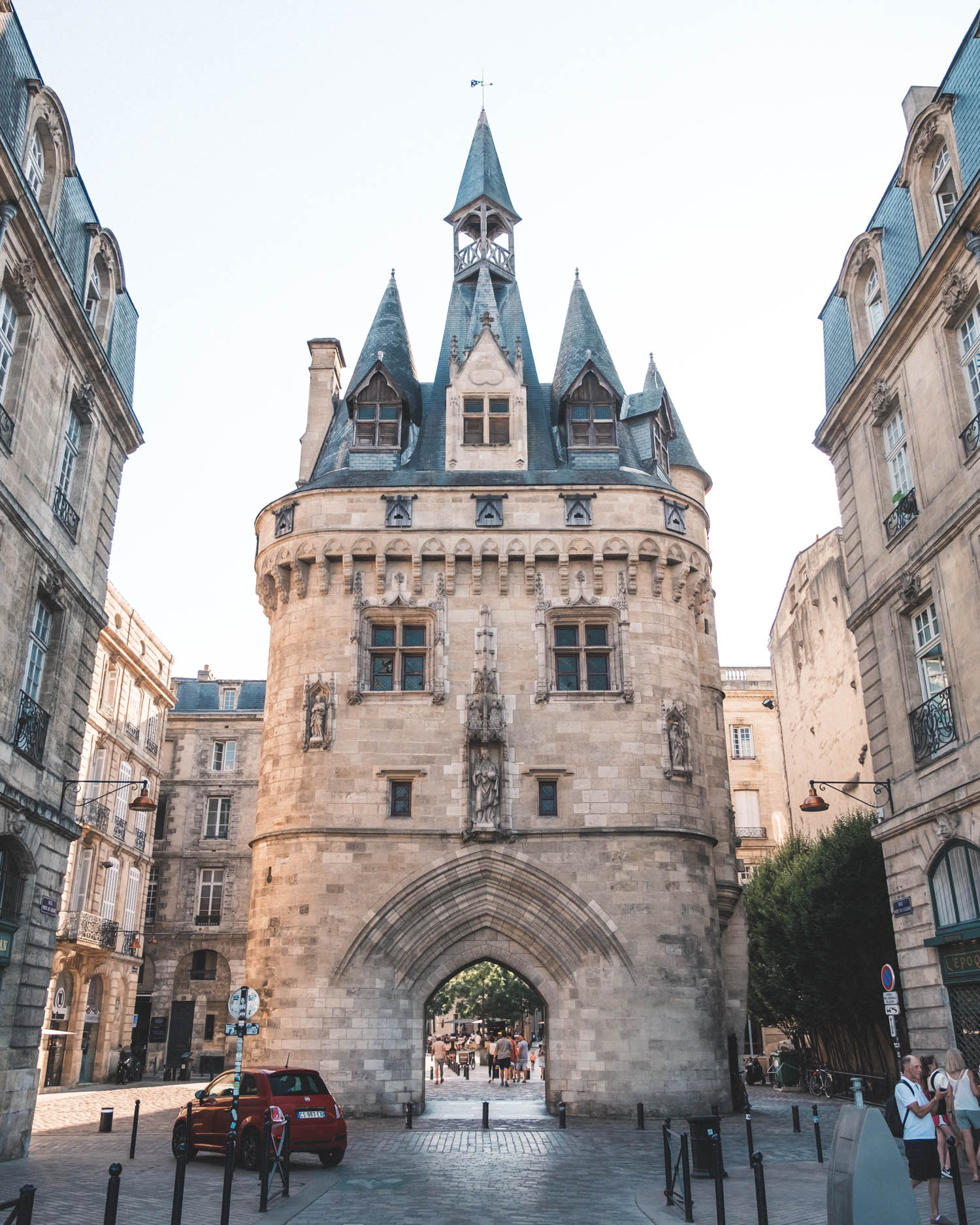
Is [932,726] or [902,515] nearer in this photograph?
[932,726]

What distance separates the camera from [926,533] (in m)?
14.4

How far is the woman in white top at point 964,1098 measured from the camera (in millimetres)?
10258

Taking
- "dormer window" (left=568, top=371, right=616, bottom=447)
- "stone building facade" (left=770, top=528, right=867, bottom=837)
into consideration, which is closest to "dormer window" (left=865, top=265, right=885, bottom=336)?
"dormer window" (left=568, top=371, right=616, bottom=447)

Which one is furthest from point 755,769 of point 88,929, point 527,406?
point 88,929

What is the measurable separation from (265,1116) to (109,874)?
68.0 ft

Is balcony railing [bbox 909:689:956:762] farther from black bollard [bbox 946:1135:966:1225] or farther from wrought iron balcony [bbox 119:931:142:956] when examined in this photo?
wrought iron balcony [bbox 119:931:142:956]

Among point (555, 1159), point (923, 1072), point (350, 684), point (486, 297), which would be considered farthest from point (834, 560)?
point (555, 1159)

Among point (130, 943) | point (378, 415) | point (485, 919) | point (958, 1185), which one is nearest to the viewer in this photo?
point (958, 1185)

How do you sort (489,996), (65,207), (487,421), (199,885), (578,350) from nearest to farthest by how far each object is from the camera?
(65,207) < (487,421) < (578,350) < (199,885) < (489,996)

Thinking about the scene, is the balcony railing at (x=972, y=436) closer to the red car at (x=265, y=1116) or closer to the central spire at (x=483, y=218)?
the red car at (x=265, y=1116)

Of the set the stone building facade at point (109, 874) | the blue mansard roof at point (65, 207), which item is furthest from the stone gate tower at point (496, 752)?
the stone building facade at point (109, 874)

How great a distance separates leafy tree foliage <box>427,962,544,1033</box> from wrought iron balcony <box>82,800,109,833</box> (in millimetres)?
20762

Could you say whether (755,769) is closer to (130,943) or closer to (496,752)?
(496,752)

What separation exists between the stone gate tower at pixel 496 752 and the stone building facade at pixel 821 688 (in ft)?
19.2
